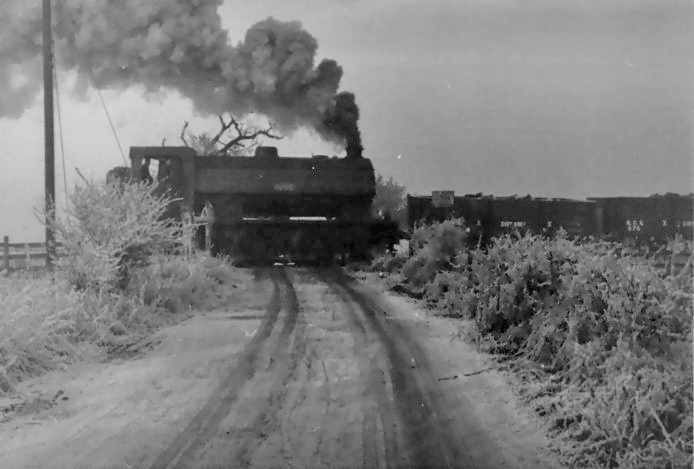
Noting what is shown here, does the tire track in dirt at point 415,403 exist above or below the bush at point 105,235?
below

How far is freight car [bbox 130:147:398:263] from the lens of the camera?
76.1ft

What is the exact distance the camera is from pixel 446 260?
15.6m

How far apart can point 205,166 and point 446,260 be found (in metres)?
12.2

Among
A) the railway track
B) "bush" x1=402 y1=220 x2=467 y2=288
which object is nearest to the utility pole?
the railway track

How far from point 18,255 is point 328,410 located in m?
17.1

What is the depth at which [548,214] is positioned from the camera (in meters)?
19.0

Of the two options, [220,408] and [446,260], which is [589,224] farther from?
[220,408]

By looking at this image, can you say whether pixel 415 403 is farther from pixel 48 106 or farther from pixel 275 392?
pixel 48 106

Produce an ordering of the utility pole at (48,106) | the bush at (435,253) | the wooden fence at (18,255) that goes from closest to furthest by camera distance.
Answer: the utility pole at (48,106) < the bush at (435,253) < the wooden fence at (18,255)

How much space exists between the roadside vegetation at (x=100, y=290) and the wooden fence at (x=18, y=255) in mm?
7113

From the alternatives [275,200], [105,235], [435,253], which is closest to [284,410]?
[105,235]

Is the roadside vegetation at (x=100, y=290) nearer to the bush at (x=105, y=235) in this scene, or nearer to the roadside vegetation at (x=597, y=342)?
the bush at (x=105, y=235)

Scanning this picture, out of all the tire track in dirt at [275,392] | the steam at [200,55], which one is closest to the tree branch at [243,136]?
the steam at [200,55]

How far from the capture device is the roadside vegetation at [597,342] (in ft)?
17.5
